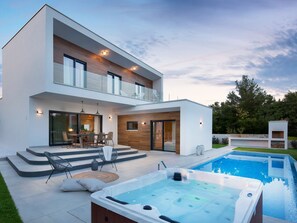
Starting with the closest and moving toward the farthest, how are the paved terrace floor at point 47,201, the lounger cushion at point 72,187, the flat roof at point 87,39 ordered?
the paved terrace floor at point 47,201 < the lounger cushion at point 72,187 < the flat roof at point 87,39

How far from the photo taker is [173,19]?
9.30 metres

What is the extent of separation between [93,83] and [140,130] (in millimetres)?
5347

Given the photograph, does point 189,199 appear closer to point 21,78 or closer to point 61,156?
point 61,156

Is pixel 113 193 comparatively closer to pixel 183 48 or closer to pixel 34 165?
pixel 34 165

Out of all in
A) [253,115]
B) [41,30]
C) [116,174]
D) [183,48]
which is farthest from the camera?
[253,115]

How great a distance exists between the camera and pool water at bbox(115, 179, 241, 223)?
4273 millimetres

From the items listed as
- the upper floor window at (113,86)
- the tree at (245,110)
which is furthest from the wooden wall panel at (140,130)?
the tree at (245,110)

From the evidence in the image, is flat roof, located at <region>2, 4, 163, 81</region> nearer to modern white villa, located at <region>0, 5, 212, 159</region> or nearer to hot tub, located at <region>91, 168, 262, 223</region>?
modern white villa, located at <region>0, 5, 212, 159</region>

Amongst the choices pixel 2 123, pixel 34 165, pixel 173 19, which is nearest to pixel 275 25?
pixel 173 19

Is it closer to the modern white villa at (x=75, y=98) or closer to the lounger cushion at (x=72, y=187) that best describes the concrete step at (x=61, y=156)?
the modern white villa at (x=75, y=98)

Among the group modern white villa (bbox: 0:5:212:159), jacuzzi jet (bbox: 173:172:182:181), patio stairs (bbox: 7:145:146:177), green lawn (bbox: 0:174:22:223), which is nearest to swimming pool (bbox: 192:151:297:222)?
jacuzzi jet (bbox: 173:172:182:181)

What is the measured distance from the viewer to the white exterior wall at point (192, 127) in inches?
466

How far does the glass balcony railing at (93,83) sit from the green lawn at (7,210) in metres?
5.75

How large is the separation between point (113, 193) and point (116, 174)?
306 cm
